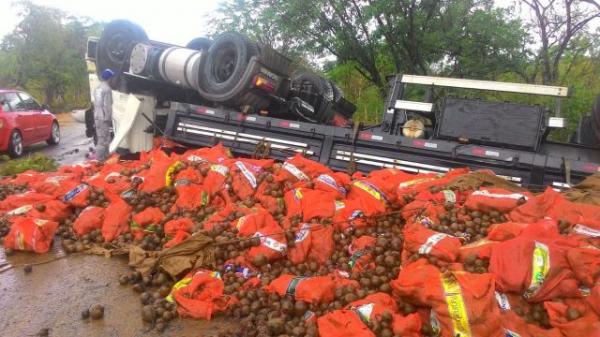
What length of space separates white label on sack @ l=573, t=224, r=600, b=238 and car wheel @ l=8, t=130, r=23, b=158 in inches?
453

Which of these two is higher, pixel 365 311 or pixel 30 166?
pixel 365 311

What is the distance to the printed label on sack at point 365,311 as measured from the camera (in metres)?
3.31

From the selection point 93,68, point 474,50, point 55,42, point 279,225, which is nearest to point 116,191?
point 279,225

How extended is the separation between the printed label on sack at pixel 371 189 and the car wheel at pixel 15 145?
9434 mm

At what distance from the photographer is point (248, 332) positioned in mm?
3396

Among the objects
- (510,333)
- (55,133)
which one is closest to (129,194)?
(510,333)

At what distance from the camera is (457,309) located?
3.05m

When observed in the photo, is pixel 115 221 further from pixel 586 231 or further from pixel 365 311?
pixel 586 231

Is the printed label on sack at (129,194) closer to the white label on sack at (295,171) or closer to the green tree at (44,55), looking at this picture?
the white label on sack at (295,171)

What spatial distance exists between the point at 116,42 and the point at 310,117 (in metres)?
4.29

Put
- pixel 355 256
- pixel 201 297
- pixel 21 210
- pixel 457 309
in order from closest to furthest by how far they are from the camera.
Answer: pixel 457 309, pixel 201 297, pixel 355 256, pixel 21 210

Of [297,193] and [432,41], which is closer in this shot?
[297,193]

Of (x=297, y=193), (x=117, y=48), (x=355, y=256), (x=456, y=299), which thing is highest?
(x=117, y=48)

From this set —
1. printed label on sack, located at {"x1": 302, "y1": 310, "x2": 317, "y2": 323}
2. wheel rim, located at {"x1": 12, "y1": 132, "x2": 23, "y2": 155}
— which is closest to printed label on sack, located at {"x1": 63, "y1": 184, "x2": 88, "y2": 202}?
printed label on sack, located at {"x1": 302, "y1": 310, "x2": 317, "y2": 323}
